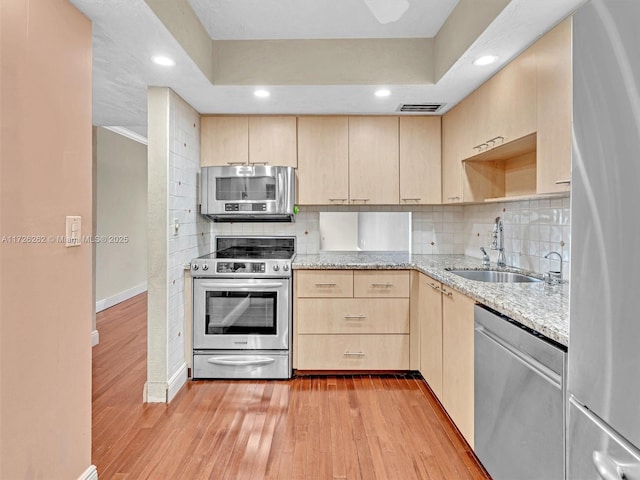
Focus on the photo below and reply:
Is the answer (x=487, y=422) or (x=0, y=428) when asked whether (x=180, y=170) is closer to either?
(x=0, y=428)

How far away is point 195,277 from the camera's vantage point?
2830 millimetres

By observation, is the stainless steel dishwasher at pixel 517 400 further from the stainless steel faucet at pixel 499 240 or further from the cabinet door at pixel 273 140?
the cabinet door at pixel 273 140

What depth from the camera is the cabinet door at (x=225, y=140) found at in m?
3.17

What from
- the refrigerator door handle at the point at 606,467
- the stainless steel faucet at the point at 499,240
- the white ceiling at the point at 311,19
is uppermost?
the white ceiling at the point at 311,19

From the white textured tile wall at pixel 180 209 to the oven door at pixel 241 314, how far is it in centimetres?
15

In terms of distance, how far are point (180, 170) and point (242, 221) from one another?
830mm

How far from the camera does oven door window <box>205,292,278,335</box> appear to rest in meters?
2.84

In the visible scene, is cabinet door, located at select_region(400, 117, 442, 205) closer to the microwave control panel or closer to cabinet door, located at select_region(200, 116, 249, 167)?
the microwave control panel

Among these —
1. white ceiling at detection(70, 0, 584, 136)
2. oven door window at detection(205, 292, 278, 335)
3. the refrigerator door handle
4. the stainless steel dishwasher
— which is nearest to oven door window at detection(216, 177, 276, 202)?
white ceiling at detection(70, 0, 584, 136)

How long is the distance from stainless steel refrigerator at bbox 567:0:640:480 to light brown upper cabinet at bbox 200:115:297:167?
249 centimetres

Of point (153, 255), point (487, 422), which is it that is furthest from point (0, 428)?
point (487, 422)

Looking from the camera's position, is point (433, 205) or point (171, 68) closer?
point (171, 68)

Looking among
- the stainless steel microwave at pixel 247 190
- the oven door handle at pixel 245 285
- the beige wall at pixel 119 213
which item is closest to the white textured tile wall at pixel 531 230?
the stainless steel microwave at pixel 247 190

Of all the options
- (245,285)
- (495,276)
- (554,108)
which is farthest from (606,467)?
(245,285)
